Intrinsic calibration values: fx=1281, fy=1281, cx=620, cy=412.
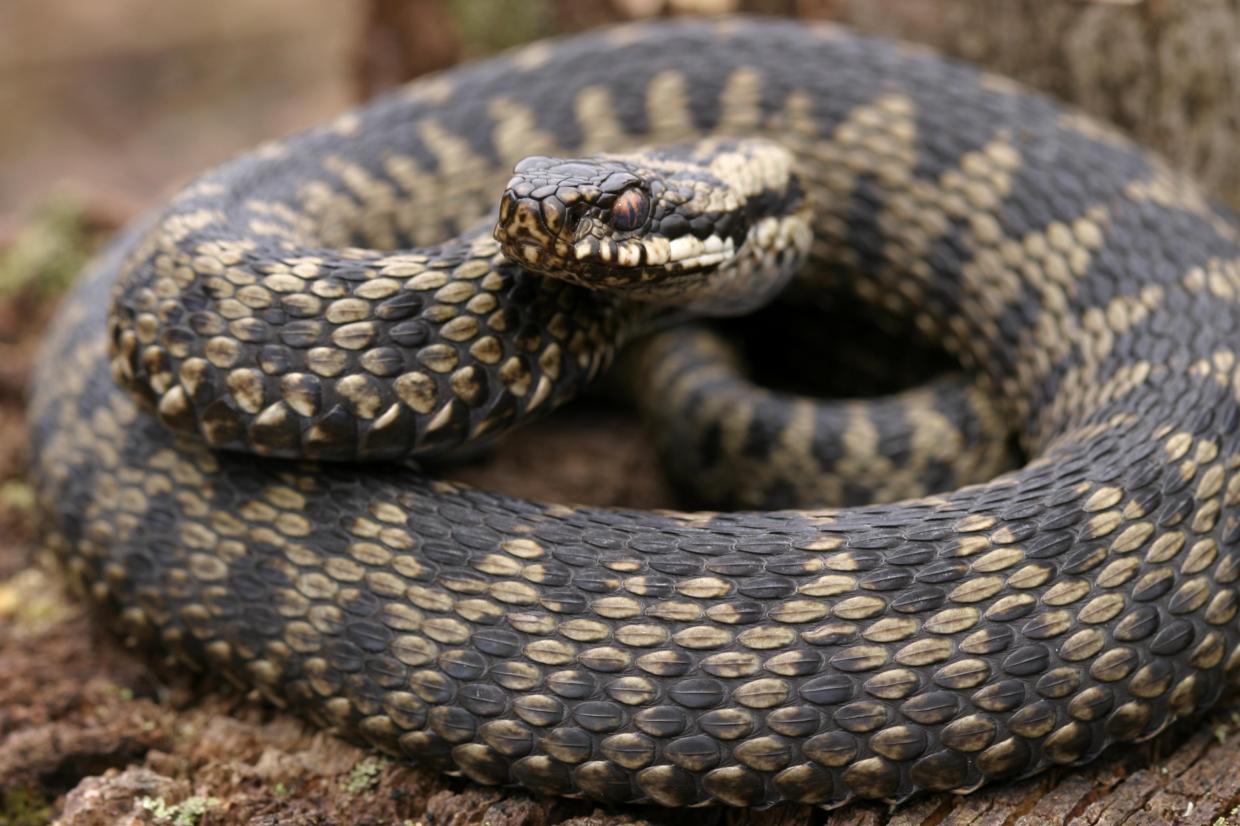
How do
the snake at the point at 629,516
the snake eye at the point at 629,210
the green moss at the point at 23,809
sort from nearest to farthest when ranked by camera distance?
the snake at the point at 629,516 < the snake eye at the point at 629,210 < the green moss at the point at 23,809

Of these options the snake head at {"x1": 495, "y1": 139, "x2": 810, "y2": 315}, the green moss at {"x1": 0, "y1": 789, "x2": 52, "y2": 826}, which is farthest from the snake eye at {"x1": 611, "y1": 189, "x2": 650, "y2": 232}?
the green moss at {"x1": 0, "y1": 789, "x2": 52, "y2": 826}

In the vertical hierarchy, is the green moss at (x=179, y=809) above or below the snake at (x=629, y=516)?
below

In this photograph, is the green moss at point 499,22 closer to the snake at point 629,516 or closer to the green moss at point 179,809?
the snake at point 629,516

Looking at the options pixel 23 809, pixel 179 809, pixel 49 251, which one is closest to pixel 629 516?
pixel 179 809

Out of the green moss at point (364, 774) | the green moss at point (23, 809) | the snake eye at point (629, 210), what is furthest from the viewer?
the green moss at point (23, 809)

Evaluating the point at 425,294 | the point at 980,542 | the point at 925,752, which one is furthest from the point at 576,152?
the point at 925,752

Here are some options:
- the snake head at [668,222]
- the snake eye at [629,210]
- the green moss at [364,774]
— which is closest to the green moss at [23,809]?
the green moss at [364,774]

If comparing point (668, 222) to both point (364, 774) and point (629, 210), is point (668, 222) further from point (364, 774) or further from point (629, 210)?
point (364, 774)
